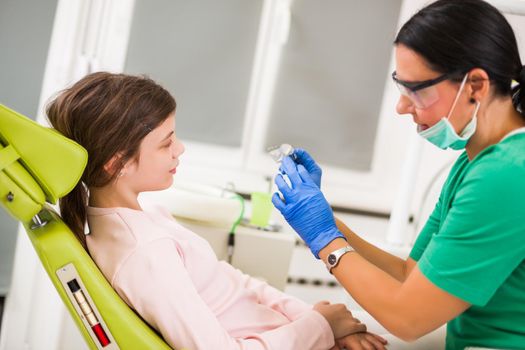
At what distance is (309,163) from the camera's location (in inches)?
58.0

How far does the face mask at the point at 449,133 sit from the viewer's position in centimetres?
114


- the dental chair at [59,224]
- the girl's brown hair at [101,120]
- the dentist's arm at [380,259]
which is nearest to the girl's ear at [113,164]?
the girl's brown hair at [101,120]

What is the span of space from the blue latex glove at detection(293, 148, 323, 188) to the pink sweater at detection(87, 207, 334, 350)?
1.12 feet

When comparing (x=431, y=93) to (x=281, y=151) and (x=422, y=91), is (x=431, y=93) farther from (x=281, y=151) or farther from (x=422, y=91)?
(x=281, y=151)

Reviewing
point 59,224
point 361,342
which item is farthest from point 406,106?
point 59,224

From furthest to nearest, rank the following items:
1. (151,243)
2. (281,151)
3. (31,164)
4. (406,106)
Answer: (281,151) < (406,106) < (151,243) < (31,164)

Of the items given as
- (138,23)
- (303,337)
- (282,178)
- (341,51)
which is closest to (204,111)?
(138,23)

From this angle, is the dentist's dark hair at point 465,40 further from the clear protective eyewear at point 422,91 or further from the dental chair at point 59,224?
the dental chair at point 59,224

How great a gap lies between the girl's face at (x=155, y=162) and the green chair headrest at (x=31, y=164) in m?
0.26

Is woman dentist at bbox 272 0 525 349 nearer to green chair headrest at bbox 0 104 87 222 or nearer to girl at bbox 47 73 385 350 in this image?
girl at bbox 47 73 385 350

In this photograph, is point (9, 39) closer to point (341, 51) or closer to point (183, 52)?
point (183, 52)

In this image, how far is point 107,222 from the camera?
46.5 inches

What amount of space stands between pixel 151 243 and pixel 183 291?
12 cm

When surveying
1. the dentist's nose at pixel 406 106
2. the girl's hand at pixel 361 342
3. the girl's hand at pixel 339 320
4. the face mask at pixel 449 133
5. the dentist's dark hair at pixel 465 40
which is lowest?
the girl's hand at pixel 361 342
